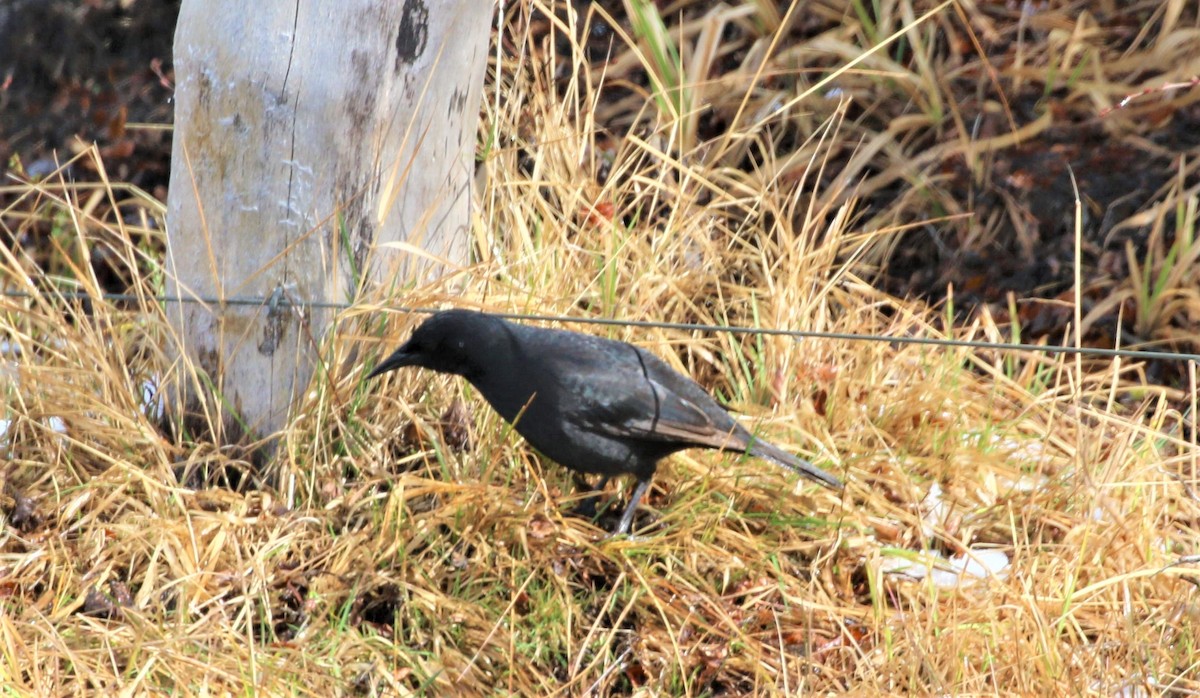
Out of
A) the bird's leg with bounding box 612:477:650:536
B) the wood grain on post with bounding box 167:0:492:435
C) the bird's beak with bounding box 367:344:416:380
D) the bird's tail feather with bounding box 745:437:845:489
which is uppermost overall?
the wood grain on post with bounding box 167:0:492:435

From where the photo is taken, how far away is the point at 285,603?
360cm

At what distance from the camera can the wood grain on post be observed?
374cm

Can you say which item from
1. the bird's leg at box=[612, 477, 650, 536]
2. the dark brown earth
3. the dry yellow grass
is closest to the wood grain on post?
the dry yellow grass

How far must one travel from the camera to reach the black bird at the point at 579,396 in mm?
3664

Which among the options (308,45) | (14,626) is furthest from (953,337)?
(14,626)

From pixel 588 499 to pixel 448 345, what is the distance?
0.70 metres

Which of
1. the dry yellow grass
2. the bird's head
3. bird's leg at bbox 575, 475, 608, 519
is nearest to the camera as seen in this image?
the dry yellow grass

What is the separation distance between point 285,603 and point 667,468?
1162 millimetres

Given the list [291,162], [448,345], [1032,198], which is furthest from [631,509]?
[1032,198]

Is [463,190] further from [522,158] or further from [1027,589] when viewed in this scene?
[1027,589]

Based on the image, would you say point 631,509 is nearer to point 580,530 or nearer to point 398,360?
point 580,530

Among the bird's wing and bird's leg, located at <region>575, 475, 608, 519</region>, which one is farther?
bird's leg, located at <region>575, 475, 608, 519</region>

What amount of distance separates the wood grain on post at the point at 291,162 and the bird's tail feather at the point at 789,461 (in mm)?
1089

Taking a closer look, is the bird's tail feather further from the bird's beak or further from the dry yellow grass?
the bird's beak
